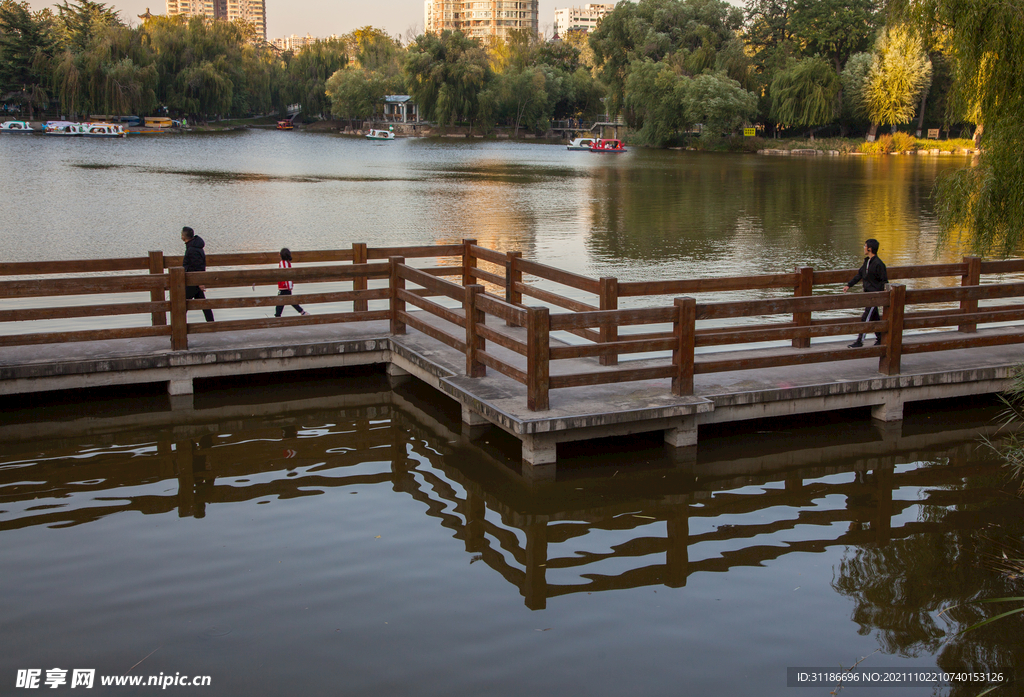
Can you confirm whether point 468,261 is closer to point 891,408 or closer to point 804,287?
point 804,287

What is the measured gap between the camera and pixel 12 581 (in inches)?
256

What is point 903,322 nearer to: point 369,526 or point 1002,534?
point 1002,534

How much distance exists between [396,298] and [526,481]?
13.4 feet

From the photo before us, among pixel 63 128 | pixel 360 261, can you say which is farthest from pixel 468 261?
pixel 63 128

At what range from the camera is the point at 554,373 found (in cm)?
990

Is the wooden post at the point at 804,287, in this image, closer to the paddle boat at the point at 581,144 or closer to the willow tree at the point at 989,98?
the willow tree at the point at 989,98

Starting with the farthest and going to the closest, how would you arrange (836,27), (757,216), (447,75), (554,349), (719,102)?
1. (447,75)
2. (836,27)
3. (719,102)
4. (757,216)
5. (554,349)

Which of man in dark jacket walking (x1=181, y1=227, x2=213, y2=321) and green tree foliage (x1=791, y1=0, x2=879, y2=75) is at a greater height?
green tree foliage (x1=791, y1=0, x2=879, y2=75)

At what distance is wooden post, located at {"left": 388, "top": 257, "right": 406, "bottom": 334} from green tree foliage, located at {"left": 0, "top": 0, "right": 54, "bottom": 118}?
112 meters

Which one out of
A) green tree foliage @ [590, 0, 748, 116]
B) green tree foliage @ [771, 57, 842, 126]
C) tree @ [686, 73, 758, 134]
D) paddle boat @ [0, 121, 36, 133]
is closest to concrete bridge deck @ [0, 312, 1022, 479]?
tree @ [686, 73, 758, 134]

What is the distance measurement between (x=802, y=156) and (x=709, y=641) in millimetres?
81406

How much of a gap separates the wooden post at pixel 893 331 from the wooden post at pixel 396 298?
5876mm

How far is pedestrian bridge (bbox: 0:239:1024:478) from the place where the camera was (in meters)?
8.91

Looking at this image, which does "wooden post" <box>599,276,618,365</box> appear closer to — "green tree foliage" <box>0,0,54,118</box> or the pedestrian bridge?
the pedestrian bridge
